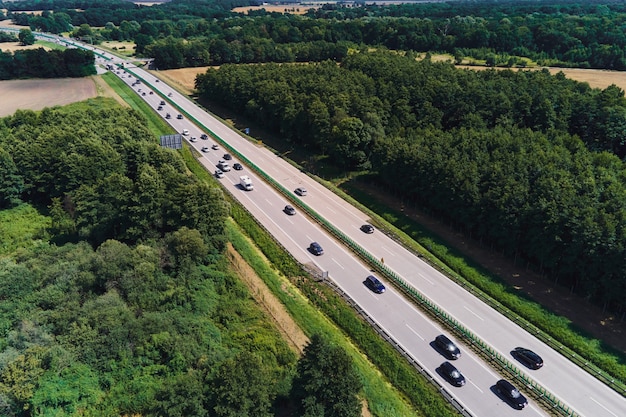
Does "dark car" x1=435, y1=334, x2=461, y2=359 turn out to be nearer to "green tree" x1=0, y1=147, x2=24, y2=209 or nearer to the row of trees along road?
the row of trees along road

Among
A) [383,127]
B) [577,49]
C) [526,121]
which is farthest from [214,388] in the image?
[577,49]

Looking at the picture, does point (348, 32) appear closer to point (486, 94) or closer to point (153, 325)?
point (486, 94)

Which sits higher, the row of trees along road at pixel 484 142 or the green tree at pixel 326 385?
the row of trees along road at pixel 484 142

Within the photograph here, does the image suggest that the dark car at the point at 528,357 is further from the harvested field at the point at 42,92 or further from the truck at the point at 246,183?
the harvested field at the point at 42,92

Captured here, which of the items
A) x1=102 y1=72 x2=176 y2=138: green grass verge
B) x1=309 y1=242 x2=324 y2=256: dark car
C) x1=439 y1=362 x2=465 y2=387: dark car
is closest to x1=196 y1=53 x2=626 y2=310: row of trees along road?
x1=309 y1=242 x2=324 y2=256: dark car

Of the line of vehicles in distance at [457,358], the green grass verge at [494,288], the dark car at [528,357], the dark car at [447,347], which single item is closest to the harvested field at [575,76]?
the green grass verge at [494,288]

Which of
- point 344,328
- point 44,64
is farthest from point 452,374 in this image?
point 44,64
